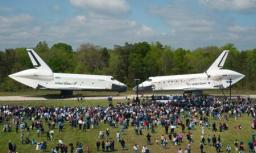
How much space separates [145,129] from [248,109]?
15.0 metres

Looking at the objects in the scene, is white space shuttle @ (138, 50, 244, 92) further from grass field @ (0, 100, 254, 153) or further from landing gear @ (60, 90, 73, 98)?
grass field @ (0, 100, 254, 153)

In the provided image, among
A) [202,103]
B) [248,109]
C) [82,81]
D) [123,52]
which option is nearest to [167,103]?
[202,103]

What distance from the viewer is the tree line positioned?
112963 mm

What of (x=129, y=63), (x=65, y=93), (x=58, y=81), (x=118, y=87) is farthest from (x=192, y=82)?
(x=129, y=63)

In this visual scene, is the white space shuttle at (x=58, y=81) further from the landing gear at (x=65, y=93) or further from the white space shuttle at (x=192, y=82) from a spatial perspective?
the white space shuttle at (x=192, y=82)

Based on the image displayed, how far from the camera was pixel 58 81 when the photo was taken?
7888 centimetres

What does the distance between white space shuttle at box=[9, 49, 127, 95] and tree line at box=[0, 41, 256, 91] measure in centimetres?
2170

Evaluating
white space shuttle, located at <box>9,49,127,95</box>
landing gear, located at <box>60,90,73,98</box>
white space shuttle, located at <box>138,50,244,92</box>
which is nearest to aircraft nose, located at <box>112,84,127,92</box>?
white space shuttle, located at <box>9,49,127,95</box>

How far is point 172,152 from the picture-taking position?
39.8m

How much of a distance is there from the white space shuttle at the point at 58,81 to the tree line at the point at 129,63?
21701 millimetres

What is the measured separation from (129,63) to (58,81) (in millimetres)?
38261

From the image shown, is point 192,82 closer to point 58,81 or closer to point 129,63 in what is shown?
point 58,81

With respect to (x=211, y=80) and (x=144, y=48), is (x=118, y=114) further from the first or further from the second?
(x=144, y=48)

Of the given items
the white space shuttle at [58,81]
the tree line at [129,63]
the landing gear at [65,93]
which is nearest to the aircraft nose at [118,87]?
the white space shuttle at [58,81]
